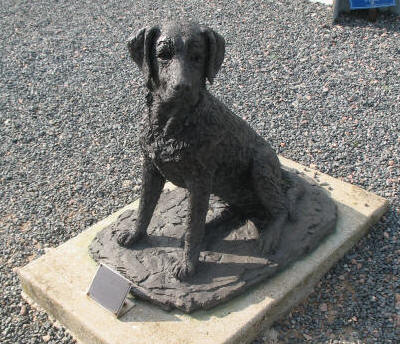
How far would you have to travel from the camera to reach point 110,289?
3631 millimetres

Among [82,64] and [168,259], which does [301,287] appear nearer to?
[168,259]

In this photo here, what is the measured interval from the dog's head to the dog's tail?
1.52m

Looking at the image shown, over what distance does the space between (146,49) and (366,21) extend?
6360 mm

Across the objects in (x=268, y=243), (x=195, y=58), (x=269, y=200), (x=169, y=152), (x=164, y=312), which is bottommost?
(x=164, y=312)

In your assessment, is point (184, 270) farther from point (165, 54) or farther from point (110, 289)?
point (165, 54)

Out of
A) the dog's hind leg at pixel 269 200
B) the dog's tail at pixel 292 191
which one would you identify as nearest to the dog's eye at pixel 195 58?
the dog's hind leg at pixel 269 200

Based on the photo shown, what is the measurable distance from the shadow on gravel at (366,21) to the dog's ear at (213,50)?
5.93 meters

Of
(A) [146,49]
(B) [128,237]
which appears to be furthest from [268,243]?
(A) [146,49]

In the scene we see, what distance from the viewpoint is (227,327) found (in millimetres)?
3527

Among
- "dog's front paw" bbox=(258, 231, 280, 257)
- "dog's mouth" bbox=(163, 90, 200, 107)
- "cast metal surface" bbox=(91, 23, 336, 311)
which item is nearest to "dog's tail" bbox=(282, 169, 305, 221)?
"cast metal surface" bbox=(91, 23, 336, 311)

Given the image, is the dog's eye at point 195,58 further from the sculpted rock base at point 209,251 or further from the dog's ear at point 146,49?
the sculpted rock base at point 209,251

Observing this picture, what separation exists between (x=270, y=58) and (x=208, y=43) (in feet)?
16.1

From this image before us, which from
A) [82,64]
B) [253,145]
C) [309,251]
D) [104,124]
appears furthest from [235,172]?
[82,64]

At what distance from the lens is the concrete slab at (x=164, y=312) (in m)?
3.52
